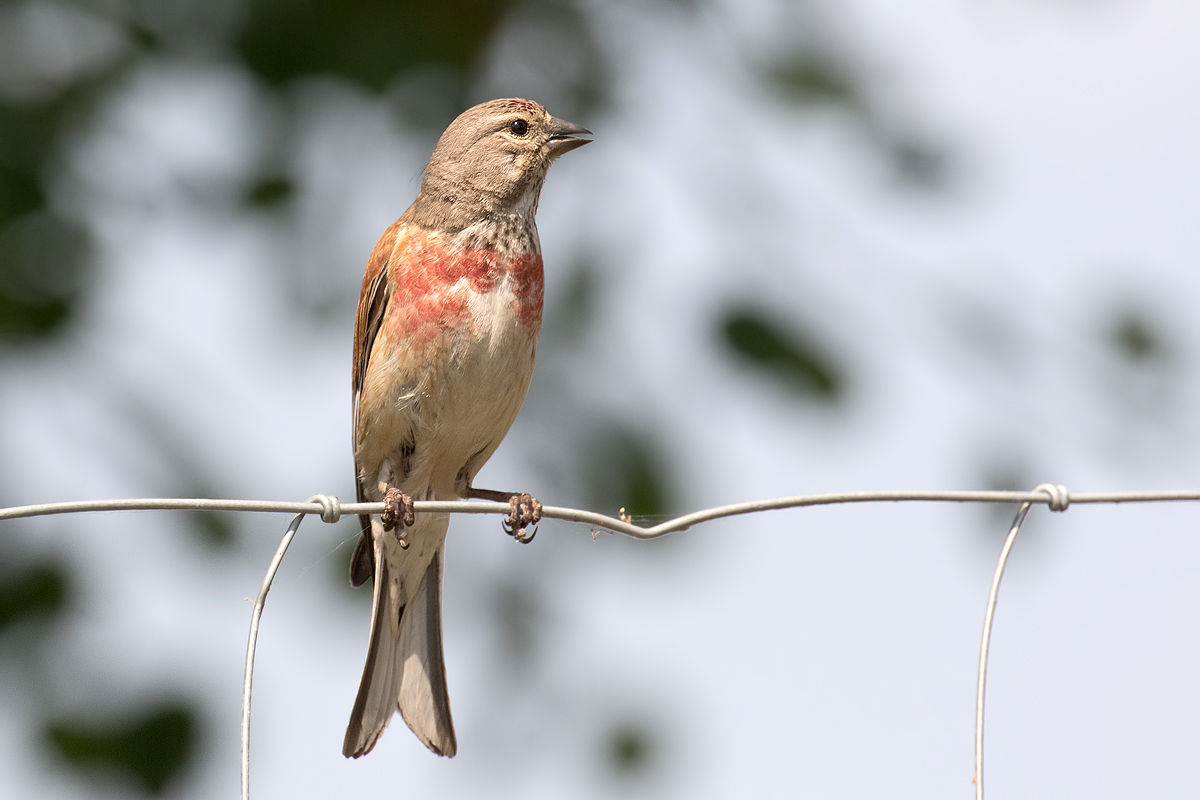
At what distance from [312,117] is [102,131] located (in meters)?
0.59

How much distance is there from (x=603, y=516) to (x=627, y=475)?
4.79 ft

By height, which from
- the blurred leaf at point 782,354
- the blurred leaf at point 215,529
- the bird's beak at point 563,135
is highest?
the bird's beak at point 563,135

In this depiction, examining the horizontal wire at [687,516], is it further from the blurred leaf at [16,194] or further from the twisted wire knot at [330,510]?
the blurred leaf at [16,194]

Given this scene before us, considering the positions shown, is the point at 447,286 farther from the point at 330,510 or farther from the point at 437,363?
Answer: the point at 330,510

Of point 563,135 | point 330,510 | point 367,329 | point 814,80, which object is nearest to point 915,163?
point 814,80

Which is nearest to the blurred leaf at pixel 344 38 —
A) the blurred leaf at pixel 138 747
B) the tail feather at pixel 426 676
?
the tail feather at pixel 426 676

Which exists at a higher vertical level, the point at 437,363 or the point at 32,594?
the point at 437,363

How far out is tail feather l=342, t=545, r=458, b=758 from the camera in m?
3.25

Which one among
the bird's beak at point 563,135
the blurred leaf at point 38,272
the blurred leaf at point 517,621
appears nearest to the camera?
the blurred leaf at point 38,272

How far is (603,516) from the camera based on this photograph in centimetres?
219

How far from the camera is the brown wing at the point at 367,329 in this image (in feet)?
11.6

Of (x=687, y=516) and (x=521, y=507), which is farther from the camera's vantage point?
(x=521, y=507)

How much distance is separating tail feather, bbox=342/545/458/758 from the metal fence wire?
1213 millimetres

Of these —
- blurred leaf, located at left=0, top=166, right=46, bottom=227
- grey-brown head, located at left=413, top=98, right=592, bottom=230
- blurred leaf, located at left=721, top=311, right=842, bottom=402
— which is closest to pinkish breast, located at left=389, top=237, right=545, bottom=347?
grey-brown head, located at left=413, top=98, right=592, bottom=230
